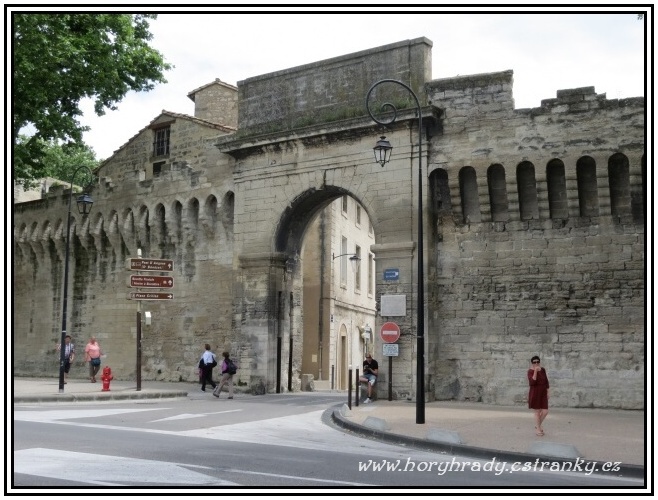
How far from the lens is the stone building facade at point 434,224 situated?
1766 centimetres

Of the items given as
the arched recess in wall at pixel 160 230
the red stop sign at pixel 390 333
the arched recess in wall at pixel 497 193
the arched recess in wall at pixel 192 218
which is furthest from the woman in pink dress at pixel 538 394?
the arched recess in wall at pixel 160 230

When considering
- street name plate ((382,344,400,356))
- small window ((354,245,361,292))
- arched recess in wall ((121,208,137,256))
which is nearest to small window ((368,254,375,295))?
small window ((354,245,361,292))

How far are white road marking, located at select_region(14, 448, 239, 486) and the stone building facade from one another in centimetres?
931

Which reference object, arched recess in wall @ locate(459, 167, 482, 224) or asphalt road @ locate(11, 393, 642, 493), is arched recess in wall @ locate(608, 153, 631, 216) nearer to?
arched recess in wall @ locate(459, 167, 482, 224)

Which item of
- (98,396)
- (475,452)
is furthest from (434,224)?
(475,452)

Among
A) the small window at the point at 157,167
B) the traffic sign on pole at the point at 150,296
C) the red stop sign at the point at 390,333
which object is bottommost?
the red stop sign at the point at 390,333

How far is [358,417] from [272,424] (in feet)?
5.34

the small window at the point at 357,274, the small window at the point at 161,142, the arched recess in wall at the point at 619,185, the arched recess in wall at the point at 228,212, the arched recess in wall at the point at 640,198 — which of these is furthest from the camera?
the small window at the point at 357,274

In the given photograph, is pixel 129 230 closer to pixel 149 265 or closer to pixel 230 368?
pixel 149 265

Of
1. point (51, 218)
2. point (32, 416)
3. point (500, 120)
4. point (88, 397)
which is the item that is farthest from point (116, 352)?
point (500, 120)

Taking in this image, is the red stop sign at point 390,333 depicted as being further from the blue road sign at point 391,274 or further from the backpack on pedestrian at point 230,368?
the backpack on pedestrian at point 230,368

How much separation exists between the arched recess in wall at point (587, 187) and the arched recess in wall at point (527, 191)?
1.03 meters

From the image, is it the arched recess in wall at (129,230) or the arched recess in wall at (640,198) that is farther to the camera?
the arched recess in wall at (129,230)

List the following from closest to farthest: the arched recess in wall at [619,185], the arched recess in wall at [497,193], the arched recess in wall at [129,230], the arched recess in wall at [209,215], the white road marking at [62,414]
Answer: the white road marking at [62,414]
the arched recess in wall at [619,185]
the arched recess in wall at [497,193]
the arched recess in wall at [209,215]
the arched recess in wall at [129,230]
